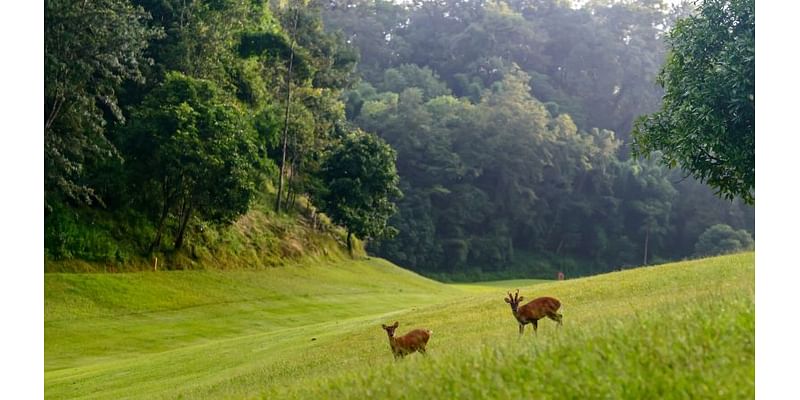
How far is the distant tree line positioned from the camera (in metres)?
74.6

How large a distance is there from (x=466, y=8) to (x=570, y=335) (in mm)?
94244

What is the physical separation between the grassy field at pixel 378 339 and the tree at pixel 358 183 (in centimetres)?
466

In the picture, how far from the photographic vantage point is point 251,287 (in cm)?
3941

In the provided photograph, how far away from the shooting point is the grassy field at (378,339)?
7406 mm

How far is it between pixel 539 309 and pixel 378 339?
775cm

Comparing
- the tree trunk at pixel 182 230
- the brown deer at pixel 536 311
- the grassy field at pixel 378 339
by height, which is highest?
the tree trunk at pixel 182 230

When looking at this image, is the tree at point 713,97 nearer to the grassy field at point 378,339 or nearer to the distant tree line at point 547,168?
the grassy field at point 378,339

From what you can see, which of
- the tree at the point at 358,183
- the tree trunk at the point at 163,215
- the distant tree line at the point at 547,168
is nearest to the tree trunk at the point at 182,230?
the tree trunk at the point at 163,215

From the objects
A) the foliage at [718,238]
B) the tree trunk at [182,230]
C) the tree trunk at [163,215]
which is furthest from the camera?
the foliage at [718,238]

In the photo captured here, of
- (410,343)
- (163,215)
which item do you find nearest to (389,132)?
(163,215)

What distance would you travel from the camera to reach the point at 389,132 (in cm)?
7519
